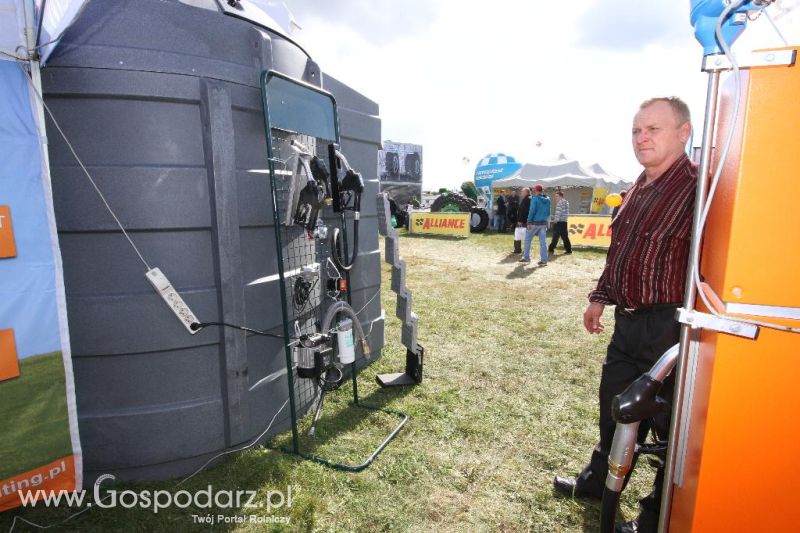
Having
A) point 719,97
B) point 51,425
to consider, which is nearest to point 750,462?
point 719,97

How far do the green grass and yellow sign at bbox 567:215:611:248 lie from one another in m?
13.8

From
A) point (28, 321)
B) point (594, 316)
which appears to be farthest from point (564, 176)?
point (28, 321)

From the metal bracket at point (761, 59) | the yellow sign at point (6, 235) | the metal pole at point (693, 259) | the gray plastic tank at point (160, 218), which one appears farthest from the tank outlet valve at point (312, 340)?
the metal bracket at point (761, 59)

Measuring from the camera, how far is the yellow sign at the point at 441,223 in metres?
17.4

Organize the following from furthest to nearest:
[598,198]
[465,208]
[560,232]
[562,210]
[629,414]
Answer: [465,208] → [598,198] → [560,232] → [562,210] → [629,414]

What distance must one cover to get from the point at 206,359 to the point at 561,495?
8.26 ft

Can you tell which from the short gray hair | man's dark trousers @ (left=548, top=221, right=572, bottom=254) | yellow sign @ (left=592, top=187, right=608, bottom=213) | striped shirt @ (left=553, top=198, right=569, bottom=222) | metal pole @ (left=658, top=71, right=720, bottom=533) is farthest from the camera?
yellow sign @ (left=592, top=187, right=608, bottom=213)

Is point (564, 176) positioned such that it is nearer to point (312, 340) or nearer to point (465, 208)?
point (465, 208)

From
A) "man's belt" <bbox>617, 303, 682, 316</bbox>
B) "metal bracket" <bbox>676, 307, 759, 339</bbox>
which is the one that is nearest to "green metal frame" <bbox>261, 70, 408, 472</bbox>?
"man's belt" <bbox>617, 303, 682, 316</bbox>

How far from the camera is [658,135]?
2.17m

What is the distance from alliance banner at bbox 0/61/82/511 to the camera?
2215mm

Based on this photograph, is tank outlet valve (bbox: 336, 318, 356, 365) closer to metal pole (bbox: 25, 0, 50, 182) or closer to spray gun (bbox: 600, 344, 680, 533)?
metal pole (bbox: 25, 0, 50, 182)

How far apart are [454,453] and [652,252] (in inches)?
78.9

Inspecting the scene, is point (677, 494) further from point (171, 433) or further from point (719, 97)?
point (171, 433)
